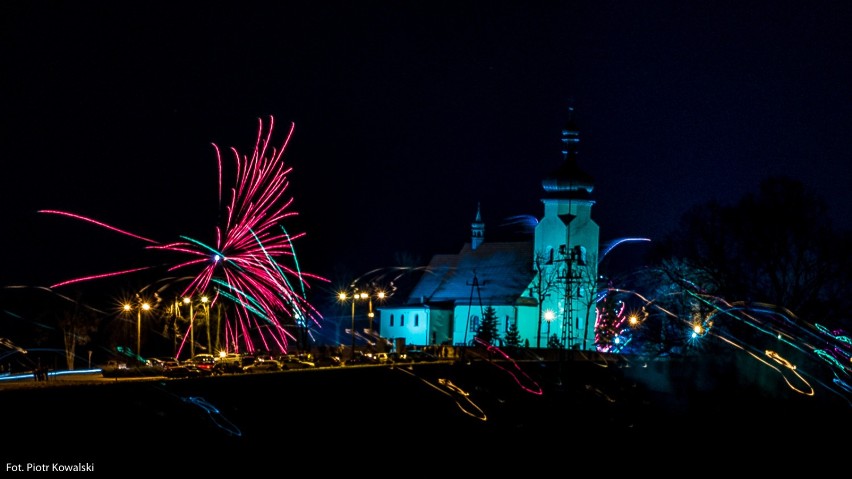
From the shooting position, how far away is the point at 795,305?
58094 mm

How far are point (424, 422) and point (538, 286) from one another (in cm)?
4939

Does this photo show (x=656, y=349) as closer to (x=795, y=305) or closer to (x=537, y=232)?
(x=795, y=305)

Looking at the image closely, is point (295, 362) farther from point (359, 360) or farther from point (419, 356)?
point (419, 356)

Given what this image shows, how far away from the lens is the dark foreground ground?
130 ft

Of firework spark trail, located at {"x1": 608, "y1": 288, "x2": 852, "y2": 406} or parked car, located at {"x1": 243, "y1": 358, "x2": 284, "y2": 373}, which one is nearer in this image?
firework spark trail, located at {"x1": 608, "y1": 288, "x2": 852, "y2": 406}

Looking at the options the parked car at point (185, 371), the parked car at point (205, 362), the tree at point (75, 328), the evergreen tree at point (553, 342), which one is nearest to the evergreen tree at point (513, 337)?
the evergreen tree at point (553, 342)

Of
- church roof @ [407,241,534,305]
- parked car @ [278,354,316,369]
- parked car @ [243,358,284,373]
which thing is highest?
church roof @ [407,241,534,305]

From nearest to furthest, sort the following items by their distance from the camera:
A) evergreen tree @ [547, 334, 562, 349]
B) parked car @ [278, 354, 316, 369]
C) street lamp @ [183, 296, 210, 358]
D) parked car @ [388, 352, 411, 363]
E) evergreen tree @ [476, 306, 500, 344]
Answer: street lamp @ [183, 296, 210, 358] < parked car @ [278, 354, 316, 369] < parked car @ [388, 352, 411, 363] < evergreen tree @ [547, 334, 562, 349] < evergreen tree @ [476, 306, 500, 344]

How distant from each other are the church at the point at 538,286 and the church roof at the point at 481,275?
0.10 m

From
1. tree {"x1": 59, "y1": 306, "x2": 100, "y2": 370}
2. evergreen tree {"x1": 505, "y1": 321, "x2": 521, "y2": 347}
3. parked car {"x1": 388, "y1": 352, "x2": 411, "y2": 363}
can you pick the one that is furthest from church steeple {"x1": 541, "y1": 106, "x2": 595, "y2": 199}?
tree {"x1": 59, "y1": 306, "x2": 100, "y2": 370}

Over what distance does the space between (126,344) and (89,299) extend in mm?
5049

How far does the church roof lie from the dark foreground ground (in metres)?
34.7

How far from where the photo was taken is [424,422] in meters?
50.9

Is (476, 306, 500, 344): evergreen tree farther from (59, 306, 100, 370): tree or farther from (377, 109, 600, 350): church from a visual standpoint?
(59, 306, 100, 370): tree
